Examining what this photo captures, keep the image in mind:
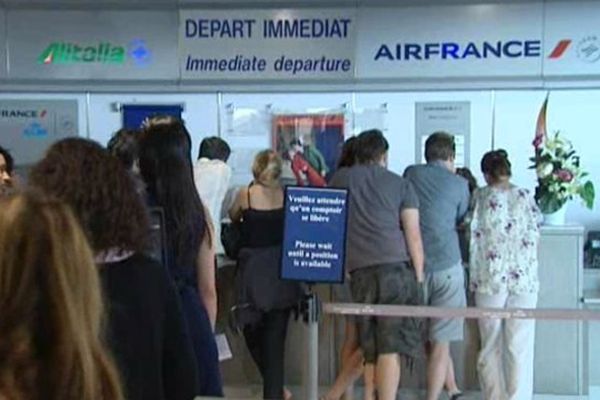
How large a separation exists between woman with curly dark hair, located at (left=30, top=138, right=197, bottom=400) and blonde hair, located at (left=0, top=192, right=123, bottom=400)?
0.72 meters

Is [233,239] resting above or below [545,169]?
below

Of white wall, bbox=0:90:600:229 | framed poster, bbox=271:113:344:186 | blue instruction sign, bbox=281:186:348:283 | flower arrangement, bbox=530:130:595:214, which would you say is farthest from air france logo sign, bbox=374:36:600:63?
blue instruction sign, bbox=281:186:348:283

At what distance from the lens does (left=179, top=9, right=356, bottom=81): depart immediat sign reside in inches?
248

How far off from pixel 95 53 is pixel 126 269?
5.07 meters

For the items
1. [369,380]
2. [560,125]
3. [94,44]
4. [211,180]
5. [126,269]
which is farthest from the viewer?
[94,44]

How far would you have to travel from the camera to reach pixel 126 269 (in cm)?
169

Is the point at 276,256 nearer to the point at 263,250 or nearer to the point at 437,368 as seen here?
the point at 263,250

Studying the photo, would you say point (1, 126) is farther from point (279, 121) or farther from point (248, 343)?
point (248, 343)

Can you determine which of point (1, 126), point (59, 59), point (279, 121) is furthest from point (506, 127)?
point (1, 126)

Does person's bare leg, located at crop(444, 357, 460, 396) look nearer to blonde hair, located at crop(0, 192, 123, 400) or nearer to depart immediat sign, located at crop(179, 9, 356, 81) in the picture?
depart immediat sign, located at crop(179, 9, 356, 81)

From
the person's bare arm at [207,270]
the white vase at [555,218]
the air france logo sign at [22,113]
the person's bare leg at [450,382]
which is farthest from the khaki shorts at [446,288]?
the air france logo sign at [22,113]

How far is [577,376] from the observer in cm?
450

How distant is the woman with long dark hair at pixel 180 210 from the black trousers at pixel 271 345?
53.4 inches

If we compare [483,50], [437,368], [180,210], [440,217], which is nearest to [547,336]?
[437,368]
